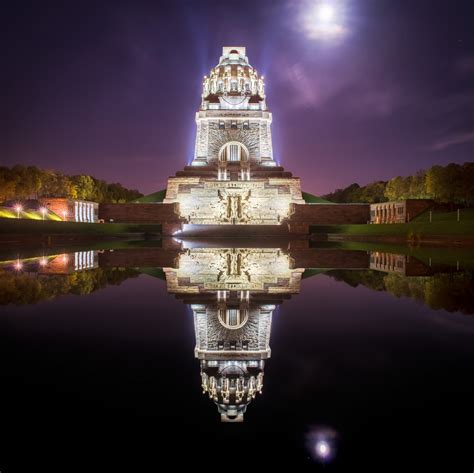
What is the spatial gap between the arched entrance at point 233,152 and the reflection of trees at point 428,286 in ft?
151

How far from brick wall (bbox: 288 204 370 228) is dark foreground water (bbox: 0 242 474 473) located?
43.8 m

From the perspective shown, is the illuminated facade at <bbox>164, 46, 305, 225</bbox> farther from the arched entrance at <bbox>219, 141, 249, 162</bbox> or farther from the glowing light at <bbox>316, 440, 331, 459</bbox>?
the glowing light at <bbox>316, 440, 331, 459</bbox>

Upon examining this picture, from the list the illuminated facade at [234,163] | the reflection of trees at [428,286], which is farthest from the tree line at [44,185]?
the reflection of trees at [428,286]

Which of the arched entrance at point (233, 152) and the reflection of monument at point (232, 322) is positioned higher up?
the arched entrance at point (233, 152)

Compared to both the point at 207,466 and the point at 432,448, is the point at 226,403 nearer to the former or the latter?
the point at 207,466

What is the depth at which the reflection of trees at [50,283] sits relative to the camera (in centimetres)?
857

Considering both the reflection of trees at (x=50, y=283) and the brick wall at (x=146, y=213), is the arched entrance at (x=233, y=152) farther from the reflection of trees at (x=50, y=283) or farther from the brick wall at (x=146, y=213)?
the reflection of trees at (x=50, y=283)

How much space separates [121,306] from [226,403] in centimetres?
470

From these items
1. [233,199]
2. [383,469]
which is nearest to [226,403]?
[383,469]

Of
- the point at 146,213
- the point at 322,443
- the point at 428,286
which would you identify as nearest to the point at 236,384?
the point at 322,443

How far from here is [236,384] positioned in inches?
147

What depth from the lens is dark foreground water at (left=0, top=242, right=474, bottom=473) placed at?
2746 millimetres

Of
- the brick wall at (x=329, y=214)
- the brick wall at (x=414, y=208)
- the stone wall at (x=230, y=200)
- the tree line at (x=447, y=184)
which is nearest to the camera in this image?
the brick wall at (x=414, y=208)

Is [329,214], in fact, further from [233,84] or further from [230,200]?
[233,84]
